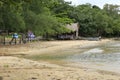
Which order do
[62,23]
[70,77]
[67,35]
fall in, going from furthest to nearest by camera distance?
[67,35]
[62,23]
[70,77]

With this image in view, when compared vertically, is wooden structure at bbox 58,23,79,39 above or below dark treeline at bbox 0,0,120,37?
below

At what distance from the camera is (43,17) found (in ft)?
139

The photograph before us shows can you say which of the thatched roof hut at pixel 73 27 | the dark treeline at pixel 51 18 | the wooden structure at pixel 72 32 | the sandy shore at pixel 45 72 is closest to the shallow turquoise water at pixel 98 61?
the sandy shore at pixel 45 72

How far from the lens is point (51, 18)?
159 feet

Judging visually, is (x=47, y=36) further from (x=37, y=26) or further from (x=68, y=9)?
(x=37, y=26)

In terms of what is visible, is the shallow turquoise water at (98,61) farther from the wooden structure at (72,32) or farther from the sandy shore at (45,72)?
the wooden structure at (72,32)

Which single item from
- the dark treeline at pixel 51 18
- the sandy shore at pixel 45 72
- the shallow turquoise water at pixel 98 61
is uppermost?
the dark treeline at pixel 51 18

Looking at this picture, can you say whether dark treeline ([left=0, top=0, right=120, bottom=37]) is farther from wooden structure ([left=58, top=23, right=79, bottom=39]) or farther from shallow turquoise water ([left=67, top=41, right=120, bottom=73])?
shallow turquoise water ([left=67, top=41, right=120, bottom=73])

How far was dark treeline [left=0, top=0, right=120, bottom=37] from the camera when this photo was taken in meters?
23.5

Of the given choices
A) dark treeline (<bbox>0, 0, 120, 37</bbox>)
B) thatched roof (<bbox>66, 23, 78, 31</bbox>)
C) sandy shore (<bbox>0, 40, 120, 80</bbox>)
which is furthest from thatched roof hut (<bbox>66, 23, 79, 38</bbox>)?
sandy shore (<bbox>0, 40, 120, 80</bbox>)

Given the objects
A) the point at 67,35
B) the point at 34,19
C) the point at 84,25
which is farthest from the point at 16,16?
the point at 84,25

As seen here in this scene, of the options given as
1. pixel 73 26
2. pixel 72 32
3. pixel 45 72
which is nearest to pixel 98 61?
pixel 45 72

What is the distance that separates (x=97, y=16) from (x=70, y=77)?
231ft

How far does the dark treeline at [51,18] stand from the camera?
77.0 feet
